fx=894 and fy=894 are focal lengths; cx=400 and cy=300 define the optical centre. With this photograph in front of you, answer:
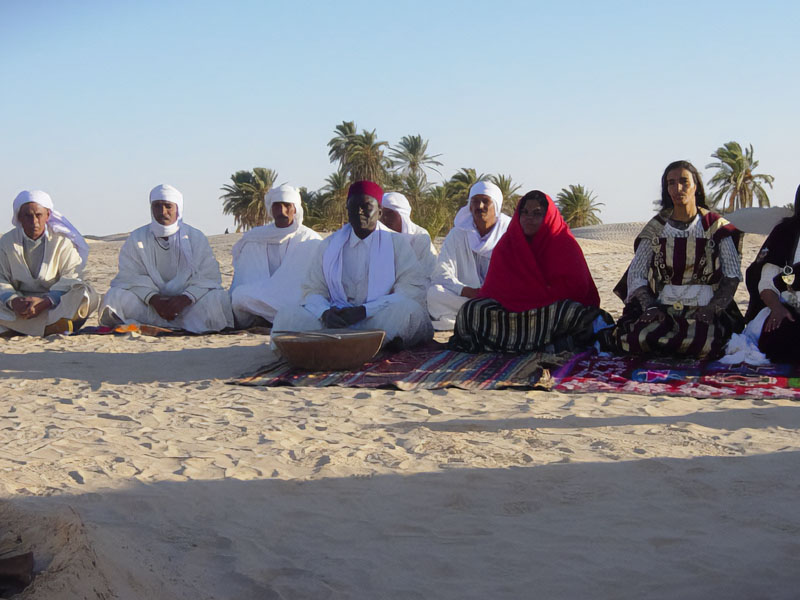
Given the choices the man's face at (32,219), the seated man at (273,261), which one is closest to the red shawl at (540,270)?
the seated man at (273,261)

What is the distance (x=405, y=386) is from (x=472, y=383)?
0.41 m

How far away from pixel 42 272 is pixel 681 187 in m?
5.65

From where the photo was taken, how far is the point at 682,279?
6.22m

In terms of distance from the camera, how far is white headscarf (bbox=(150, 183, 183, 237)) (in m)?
8.55

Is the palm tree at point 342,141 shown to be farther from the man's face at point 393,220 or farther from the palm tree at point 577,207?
the man's face at point 393,220

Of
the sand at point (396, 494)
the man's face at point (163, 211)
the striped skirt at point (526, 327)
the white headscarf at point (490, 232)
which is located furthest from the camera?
the man's face at point (163, 211)

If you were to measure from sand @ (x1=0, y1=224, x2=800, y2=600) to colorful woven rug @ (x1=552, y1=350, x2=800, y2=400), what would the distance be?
0.18m

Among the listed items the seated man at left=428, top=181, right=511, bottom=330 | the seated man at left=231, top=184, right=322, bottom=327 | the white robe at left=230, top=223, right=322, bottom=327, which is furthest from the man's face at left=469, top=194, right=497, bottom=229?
the seated man at left=231, top=184, right=322, bottom=327

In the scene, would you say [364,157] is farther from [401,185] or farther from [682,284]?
[682,284]

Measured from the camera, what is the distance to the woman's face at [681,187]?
6.14m

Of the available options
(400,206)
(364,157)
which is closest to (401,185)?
(364,157)

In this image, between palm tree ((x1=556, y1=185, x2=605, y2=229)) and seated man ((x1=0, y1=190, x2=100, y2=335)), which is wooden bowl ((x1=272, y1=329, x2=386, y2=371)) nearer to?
seated man ((x1=0, y1=190, x2=100, y2=335))

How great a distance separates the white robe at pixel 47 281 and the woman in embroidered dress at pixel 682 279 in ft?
16.0

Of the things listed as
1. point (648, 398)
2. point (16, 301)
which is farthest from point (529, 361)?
point (16, 301)
